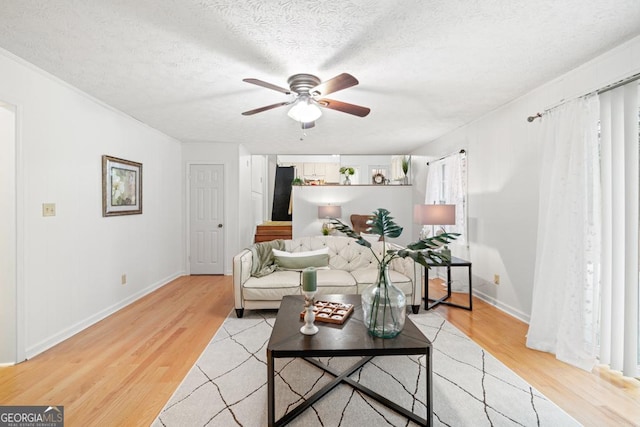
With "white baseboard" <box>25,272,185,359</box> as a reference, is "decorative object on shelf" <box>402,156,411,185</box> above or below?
above

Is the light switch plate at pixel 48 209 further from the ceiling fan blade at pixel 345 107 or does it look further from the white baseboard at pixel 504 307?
the white baseboard at pixel 504 307

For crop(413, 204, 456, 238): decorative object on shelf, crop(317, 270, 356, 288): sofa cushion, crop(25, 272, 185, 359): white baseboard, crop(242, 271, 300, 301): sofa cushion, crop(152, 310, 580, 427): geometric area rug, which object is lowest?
crop(152, 310, 580, 427): geometric area rug

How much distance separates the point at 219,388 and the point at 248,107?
284 cm

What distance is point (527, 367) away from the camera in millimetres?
2248

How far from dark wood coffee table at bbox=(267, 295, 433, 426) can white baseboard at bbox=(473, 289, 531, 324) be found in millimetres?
1916

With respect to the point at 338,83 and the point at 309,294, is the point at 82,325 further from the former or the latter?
the point at 338,83

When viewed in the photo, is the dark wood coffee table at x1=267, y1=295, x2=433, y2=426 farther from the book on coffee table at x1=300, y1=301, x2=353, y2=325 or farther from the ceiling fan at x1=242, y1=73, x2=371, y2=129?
the ceiling fan at x1=242, y1=73, x2=371, y2=129

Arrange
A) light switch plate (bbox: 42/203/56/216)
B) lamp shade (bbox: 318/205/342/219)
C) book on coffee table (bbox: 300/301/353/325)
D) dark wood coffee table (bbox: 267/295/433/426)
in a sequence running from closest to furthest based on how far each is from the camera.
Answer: dark wood coffee table (bbox: 267/295/433/426) → book on coffee table (bbox: 300/301/353/325) → light switch plate (bbox: 42/203/56/216) → lamp shade (bbox: 318/205/342/219)

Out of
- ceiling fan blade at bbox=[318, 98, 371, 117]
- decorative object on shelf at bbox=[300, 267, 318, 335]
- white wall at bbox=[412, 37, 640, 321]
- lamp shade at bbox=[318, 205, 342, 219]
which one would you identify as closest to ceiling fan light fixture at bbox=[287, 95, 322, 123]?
ceiling fan blade at bbox=[318, 98, 371, 117]

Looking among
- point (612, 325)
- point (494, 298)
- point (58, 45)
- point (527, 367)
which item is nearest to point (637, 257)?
point (612, 325)

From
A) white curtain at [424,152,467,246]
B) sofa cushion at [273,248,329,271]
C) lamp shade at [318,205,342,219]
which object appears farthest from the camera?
lamp shade at [318,205,342,219]

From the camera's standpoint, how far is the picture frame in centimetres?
341

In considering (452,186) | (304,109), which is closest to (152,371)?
(304,109)

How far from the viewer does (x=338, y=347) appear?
165 cm
